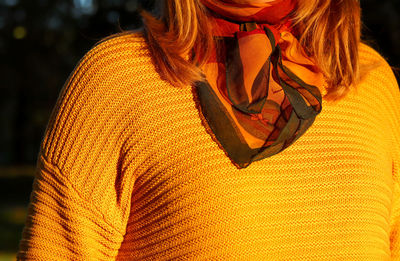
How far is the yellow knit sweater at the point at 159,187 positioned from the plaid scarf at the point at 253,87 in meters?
0.05

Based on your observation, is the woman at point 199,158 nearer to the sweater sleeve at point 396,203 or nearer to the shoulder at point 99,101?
the shoulder at point 99,101

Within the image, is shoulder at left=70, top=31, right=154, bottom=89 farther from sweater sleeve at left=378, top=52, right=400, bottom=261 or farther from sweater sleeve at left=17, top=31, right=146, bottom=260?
sweater sleeve at left=378, top=52, right=400, bottom=261

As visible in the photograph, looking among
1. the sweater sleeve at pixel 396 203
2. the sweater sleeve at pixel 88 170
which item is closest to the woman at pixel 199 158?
the sweater sleeve at pixel 88 170

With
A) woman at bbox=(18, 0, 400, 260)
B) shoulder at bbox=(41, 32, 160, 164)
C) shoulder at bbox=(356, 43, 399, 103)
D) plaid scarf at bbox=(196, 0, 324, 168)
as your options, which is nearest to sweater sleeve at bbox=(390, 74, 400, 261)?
shoulder at bbox=(356, 43, 399, 103)

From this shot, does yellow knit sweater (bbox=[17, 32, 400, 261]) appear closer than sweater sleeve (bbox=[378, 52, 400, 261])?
Yes

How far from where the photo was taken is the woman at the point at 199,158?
1.66m

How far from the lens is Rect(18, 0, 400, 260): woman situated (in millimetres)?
1662

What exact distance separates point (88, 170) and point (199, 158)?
334 mm

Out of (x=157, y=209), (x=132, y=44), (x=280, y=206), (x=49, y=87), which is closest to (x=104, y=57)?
(x=132, y=44)

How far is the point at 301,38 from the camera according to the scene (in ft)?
6.47

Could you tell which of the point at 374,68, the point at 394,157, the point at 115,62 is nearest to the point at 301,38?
the point at 374,68

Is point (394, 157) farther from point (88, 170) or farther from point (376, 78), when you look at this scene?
point (88, 170)

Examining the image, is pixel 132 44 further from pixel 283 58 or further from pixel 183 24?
pixel 283 58

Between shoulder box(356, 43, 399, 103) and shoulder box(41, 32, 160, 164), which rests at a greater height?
shoulder box(41, 32, 160, 164)
